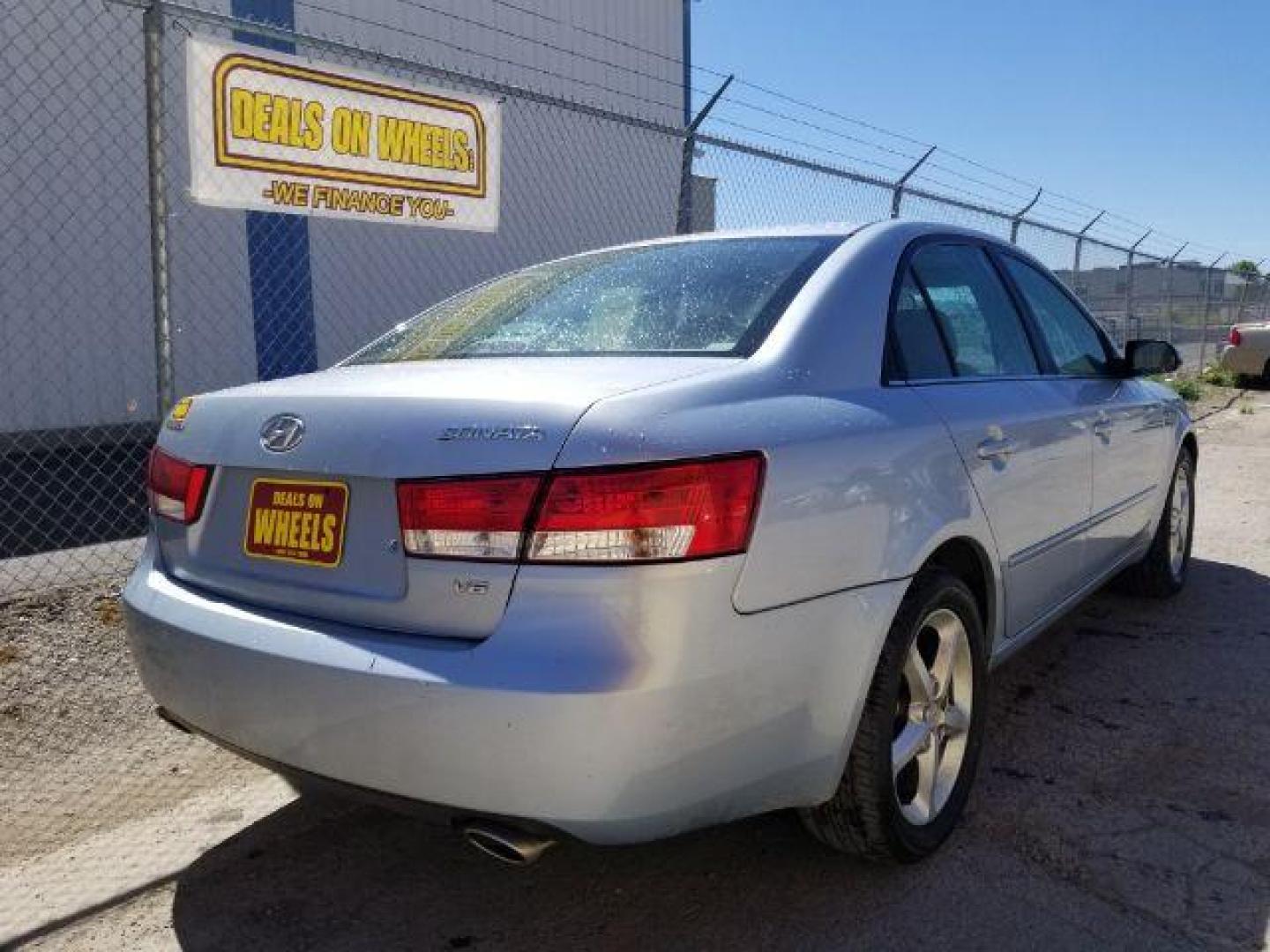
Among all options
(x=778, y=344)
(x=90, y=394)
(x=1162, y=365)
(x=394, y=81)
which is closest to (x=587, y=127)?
(x=90, y=394)

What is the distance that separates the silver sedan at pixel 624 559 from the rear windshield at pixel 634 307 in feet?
0.05

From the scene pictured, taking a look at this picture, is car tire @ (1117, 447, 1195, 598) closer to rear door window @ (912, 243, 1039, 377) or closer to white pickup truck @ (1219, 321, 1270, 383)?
rear door window @ (912, 243, 1039, 377)

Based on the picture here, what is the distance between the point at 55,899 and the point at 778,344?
85.4 inches

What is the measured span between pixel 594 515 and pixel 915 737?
121 centimetres

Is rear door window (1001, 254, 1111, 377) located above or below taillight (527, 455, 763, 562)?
above

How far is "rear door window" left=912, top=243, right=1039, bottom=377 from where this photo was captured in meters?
3.01

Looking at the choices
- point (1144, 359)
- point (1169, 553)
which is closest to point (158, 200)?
point (1144, 359)

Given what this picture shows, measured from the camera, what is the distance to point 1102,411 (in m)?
3.74

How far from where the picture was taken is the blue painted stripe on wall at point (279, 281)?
8.43 m

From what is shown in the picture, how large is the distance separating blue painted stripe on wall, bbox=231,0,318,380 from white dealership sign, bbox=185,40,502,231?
2861 mm

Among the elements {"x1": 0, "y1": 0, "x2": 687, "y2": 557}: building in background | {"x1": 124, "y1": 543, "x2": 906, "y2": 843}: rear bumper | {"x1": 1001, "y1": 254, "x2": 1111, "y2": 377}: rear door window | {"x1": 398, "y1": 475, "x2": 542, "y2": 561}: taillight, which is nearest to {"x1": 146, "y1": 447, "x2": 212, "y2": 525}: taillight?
{"x1": 124, "y1": 543, "x2": 906, "y2": 843}: rear bumper

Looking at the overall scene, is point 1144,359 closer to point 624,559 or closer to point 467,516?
point 624,559

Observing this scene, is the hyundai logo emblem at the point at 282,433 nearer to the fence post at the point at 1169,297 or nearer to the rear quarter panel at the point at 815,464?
the rear quarter panel at the point at 815,464

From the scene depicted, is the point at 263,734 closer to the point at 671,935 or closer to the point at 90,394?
the point at 671,935
